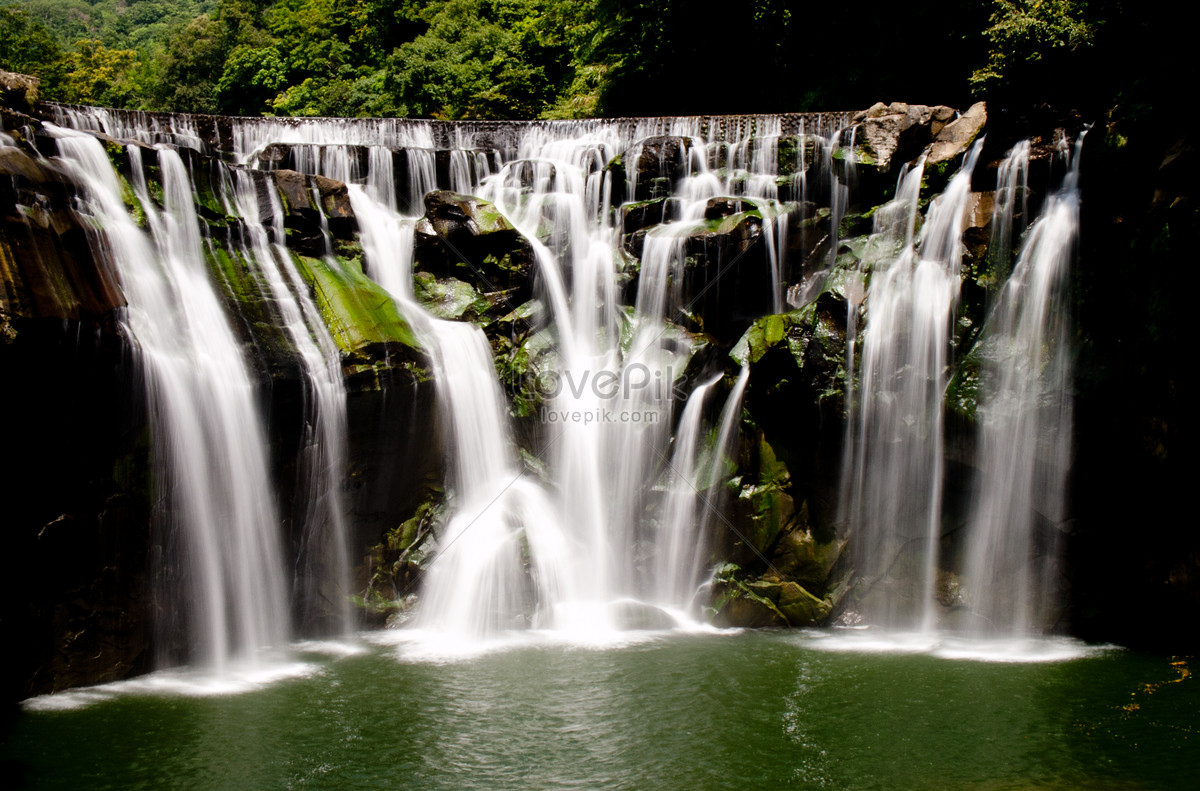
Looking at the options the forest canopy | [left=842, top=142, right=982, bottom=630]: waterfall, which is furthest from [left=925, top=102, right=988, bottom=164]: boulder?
[left=842, top=142, right=982, bottom=630]: waterfall

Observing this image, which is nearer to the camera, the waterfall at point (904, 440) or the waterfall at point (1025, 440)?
the waterfall at point (1025, 440)

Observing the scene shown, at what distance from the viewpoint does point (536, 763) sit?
702cm

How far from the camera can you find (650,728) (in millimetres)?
7727

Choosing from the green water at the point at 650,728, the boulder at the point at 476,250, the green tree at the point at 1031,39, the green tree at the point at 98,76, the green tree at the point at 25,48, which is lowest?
the green water at the point at 650,728

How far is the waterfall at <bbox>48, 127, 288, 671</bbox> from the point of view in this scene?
373 inches

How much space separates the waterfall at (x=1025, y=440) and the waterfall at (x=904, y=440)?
535mm

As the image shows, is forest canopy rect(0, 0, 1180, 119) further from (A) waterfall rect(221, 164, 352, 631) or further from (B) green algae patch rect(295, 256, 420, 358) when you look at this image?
(A) waterfall rect(221, 164, 352, 631)

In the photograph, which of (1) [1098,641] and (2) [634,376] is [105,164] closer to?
(2) [634,376]

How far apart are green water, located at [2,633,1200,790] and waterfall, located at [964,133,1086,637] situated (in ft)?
4.45

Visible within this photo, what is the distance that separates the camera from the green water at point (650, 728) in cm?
677

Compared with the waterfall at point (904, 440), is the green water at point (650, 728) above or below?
below

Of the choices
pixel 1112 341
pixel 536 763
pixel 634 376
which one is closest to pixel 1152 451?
pixel 1112 341

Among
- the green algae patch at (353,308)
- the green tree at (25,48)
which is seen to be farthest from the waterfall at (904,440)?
the green tree at (25,48)

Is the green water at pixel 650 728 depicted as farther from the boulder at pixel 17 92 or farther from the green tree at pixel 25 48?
the green tree at pixel 25 48
